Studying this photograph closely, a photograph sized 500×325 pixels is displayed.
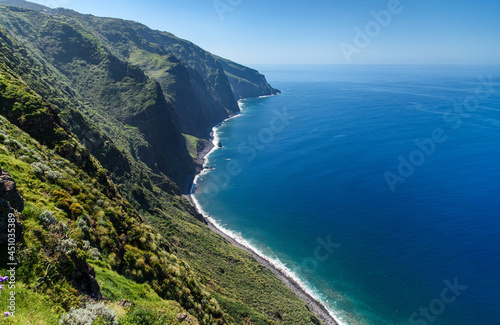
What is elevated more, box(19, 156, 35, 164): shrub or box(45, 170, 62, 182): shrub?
box(19, 156, 35, 164): shrub

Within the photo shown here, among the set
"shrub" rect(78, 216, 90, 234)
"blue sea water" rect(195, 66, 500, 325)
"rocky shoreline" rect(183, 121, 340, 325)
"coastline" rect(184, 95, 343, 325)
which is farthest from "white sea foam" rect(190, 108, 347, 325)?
"shrub" rect(78, 216, 90, 234)

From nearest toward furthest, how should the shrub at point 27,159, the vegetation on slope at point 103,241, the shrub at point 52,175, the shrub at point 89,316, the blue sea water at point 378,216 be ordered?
1. the shrub at point 89,316
2. the vegetation on slope at point 103,241
3. the shrub at point 27,159
4. the shrub at point 52,175
5. the blue sea water at point 378,216

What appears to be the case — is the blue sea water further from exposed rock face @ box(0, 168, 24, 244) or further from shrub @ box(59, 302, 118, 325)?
exposed rock face @ box(0, 168, 24, 244)
